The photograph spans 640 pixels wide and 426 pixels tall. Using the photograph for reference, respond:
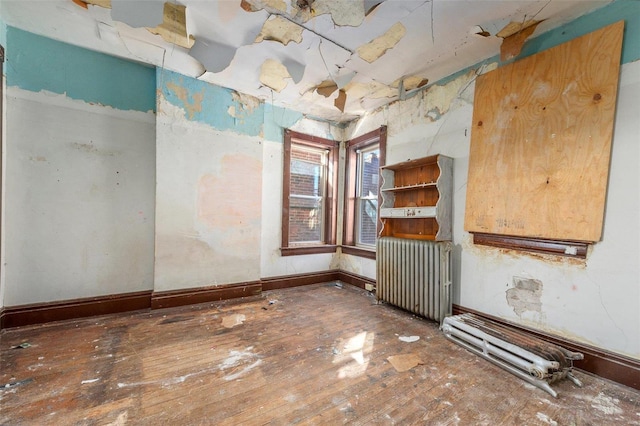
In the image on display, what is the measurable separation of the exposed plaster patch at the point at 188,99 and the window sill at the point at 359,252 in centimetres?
291

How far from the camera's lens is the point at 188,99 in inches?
120

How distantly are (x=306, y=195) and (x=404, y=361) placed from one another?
2748mm

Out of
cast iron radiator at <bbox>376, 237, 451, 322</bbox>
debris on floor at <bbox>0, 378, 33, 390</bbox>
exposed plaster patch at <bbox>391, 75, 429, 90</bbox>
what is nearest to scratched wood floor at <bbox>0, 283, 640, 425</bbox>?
debris on floor at <bbox>0, 378, 33, 390</bbox>

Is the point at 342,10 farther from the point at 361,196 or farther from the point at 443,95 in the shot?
the point at 361,196

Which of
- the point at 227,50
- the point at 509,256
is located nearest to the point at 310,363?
the point at 509,256

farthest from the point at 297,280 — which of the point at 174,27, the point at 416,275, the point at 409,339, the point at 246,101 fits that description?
the point at 174,27

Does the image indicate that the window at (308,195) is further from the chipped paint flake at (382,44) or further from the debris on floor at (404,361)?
the debris on floor at (404,361)

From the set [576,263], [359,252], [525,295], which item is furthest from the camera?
[359,252]

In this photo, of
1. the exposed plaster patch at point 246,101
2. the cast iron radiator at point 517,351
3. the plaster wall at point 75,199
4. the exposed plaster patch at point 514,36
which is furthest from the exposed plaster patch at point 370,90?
the cast iron radiator at point 517,351

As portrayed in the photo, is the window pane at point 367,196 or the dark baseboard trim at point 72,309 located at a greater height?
the window pane at point 367,196

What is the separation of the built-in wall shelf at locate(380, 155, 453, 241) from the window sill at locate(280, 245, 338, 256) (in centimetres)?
115

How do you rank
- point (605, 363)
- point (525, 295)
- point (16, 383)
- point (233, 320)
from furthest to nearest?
point (233, 320)
point (525, 295)
point (605, 363)
point (16, 383)

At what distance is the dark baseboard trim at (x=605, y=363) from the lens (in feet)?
5.44

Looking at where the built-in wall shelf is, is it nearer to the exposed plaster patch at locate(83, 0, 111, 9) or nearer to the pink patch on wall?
the pink patch on wall
